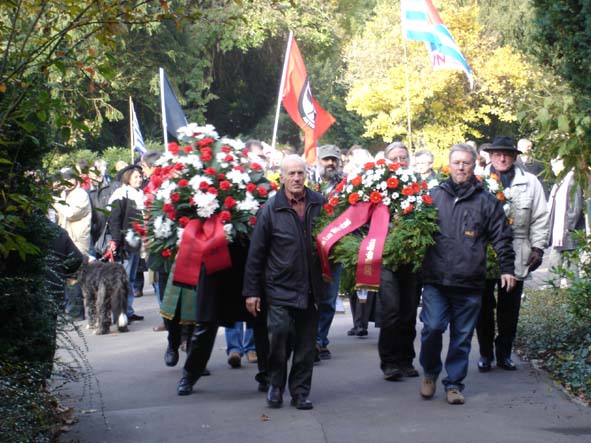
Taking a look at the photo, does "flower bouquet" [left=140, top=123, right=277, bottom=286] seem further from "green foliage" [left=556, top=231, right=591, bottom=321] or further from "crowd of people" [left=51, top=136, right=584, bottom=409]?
"green foliage" [left=556, top=231, right=591, bottom=321]

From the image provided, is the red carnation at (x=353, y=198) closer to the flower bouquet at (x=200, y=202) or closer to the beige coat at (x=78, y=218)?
the flower bouquet at (x=200, y=202)

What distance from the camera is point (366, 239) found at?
29.3 ft

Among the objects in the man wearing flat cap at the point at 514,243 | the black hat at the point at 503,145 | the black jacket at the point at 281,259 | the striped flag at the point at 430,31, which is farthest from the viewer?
the striped flag at the point at 430,31

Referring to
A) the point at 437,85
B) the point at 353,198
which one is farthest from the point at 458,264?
the point at 437,85

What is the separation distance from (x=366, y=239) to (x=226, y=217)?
3.97 ft

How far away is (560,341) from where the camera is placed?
10547 millimetres

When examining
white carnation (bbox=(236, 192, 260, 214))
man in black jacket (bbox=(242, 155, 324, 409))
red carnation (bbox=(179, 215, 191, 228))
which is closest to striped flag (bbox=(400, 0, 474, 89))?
white carnation (bbox=(236, 192, 260, 214))

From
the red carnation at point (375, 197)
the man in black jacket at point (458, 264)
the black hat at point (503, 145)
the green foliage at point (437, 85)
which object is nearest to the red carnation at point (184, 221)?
the red carnation at point (375, 197)

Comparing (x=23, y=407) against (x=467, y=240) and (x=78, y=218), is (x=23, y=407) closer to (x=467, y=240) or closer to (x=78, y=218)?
(x=467, y=240)

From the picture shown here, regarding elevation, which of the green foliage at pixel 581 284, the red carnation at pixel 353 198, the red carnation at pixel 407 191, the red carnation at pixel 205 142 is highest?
the red carnation at pixel 205 142

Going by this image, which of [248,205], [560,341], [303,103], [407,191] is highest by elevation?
[303,103]

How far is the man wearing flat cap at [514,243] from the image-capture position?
9.90 meters

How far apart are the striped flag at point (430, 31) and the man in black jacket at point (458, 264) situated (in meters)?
9.17

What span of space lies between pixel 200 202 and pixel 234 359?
2.34m
